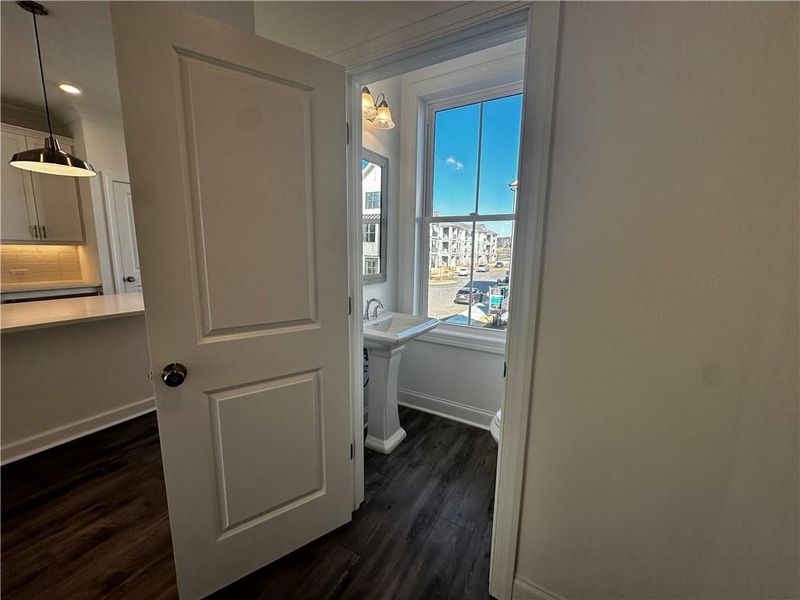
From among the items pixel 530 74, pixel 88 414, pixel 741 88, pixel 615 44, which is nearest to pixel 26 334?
pixel 88 414

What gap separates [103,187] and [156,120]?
342 centimetres

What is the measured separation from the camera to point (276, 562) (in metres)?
1.37

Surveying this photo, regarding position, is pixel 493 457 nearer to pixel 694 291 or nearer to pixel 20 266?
pixel 694 291

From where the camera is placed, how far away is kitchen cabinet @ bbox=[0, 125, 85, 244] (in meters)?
3.07

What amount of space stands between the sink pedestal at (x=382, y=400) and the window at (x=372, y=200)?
1.07m

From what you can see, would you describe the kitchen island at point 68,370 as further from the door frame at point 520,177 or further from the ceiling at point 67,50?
the door frame at point 520,177

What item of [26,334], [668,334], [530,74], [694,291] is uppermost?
[530,74]

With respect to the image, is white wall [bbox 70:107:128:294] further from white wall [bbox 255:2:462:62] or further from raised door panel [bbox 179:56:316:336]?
raised door panel [bbox 179:56:316:336]

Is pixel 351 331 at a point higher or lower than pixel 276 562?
higher

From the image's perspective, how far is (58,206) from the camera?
3.36m

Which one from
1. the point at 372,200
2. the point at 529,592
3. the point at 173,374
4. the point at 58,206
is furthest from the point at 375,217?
the point at 58,206

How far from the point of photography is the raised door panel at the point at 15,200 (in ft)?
9.96

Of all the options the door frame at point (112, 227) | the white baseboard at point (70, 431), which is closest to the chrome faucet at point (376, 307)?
the white baseboard at point (70, 431)

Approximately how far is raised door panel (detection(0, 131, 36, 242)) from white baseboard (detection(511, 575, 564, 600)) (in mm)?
4930
